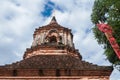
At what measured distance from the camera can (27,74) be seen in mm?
21312

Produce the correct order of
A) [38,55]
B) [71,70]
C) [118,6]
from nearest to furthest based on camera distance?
1. [118,6]
2. [71,70]
3. [38,55]

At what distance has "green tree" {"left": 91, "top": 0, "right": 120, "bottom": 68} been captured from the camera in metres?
18.9

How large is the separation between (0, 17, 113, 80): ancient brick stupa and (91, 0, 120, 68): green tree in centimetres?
170

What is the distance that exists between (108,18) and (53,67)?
4596mm

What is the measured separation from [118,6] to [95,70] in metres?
4.62

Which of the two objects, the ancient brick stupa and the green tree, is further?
the ancient brick stupa

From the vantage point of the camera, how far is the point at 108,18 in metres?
19.5

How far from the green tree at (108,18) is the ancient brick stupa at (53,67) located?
170 centimetres

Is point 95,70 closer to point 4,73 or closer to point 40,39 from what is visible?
point 4,73

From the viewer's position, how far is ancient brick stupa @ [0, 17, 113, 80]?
69.9ft

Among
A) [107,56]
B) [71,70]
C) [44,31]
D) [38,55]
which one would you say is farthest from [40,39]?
[107,56]

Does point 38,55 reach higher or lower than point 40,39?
lower

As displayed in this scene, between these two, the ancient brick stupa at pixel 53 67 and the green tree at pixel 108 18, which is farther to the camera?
the ancient brick stupa at pixel 53 67

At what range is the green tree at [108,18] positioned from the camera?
61.9 ft
